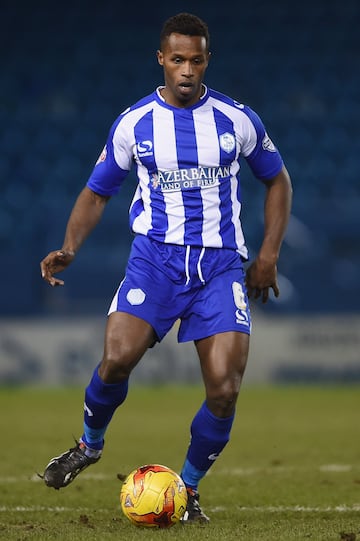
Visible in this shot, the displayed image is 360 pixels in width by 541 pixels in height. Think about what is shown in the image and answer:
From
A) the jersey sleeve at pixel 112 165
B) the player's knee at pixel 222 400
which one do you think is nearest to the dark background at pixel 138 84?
the jersey sleeve at pixel 112 165

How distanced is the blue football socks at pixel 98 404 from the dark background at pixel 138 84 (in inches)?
311

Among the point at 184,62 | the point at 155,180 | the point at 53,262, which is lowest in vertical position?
the point at 53,262

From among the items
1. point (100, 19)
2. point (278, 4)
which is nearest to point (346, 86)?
point (278, 4)

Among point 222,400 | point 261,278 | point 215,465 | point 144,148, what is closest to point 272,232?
point 261,278

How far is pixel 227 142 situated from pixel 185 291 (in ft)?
2.30

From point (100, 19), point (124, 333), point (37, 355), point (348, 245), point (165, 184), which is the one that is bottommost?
point (37, 355)

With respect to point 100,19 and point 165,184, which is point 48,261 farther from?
point 100,19

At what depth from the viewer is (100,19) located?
1598 centimetres

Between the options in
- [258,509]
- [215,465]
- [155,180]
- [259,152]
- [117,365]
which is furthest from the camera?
[215,465]

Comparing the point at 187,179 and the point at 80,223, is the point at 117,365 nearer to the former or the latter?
the point at 80,223

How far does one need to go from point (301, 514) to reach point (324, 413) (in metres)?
4.50

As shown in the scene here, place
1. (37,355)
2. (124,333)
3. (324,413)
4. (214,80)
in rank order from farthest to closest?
(214,80), (37,355), (324,413), (124,333)

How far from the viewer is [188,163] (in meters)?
4.72

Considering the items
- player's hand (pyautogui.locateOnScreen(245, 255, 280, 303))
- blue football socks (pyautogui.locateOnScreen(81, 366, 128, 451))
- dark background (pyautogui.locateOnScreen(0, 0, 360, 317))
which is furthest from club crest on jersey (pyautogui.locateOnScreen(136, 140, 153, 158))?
dark background (pyautogui.locateOnScreen(0, 0, 360, 317))
